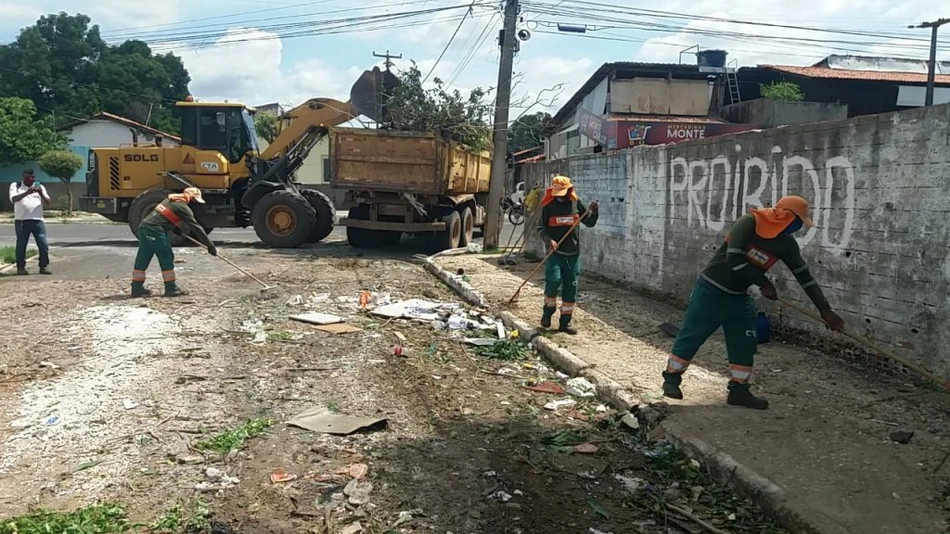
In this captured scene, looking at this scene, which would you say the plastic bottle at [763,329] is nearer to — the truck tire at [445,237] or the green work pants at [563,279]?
the green work pants at [563,279]

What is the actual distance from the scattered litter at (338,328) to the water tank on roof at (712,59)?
27248 millimetres

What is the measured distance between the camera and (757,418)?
15.3 feet

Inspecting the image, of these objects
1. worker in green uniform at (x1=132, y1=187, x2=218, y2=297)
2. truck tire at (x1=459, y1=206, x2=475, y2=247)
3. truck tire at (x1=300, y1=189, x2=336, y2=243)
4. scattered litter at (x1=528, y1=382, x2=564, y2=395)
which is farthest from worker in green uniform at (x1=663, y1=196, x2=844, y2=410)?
truck tire at (x1=300, y1=189, x2=336, y2=243)

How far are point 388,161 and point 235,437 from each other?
991cm

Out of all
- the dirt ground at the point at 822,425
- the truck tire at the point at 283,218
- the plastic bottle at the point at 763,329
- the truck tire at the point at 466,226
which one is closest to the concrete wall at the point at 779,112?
the truck tire at the point at 466,226

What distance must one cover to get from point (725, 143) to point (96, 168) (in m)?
13.3

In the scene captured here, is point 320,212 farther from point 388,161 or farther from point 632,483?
point 632,483

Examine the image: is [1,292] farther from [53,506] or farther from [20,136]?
[20,136]

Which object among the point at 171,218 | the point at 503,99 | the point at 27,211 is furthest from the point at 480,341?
the point at 503,99

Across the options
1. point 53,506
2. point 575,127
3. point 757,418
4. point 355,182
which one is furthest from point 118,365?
point 575,127

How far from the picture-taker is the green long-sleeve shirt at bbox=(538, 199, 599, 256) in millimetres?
7390

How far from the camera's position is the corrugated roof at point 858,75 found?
2964 cm

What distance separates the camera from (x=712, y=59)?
102 ft

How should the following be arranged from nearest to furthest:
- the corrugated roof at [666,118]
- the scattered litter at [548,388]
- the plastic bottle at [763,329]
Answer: the scattered litter at [548,388], the plastic bottle at [763,329], the corrugated roof at [666,118]
